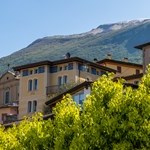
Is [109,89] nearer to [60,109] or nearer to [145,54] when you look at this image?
[60,109]

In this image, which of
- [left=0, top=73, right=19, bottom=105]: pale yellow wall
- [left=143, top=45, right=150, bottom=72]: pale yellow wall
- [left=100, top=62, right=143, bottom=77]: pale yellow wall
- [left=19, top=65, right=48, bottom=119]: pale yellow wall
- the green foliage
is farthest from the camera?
[left=0, top=73, right=19, bottom=105]: pale yellow wall

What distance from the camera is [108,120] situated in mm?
26344

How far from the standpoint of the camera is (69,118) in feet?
97.1

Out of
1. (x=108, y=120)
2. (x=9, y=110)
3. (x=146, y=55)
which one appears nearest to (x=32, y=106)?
(x=9, y=110)

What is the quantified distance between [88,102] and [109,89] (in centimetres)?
137

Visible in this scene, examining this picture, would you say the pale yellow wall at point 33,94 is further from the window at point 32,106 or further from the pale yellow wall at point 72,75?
the pale yellow wall at point 72,75

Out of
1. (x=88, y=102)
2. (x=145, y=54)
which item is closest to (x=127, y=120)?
(x=88, y=102)

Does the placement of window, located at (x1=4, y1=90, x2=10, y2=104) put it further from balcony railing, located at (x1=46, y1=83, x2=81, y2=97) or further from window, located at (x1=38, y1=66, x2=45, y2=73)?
balcony railing, located at (x1=46, y1=83, x2=81, y2=97)

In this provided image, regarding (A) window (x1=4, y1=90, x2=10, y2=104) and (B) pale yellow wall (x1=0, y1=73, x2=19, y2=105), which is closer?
(B) pale yellow wall (x1=0, y1=73, x2=19, y2=105)

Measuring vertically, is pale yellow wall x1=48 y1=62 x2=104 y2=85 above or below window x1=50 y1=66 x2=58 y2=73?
below

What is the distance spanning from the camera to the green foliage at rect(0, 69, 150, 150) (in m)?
25.8

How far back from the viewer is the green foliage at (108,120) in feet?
84.5

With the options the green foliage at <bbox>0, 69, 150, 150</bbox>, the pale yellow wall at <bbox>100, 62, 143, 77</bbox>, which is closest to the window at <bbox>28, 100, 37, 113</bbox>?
the pale yellow wall at <bbox>100, 62, 143, 77</bbox>

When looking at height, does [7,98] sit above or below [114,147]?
above
